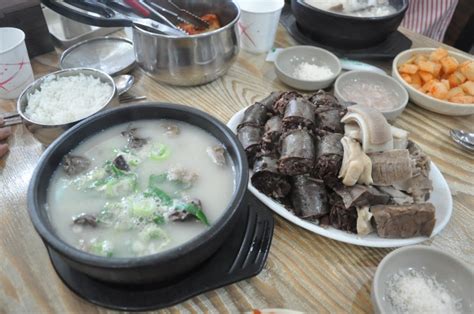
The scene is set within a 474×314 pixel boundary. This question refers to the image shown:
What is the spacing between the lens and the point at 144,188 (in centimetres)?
127

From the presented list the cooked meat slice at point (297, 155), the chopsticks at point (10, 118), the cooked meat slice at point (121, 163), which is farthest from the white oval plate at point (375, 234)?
the chopsticks at point (10, 118)

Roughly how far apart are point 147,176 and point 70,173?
0.81ft

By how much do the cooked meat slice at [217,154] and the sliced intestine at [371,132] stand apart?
476mm

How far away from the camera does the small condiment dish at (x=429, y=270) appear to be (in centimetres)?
114

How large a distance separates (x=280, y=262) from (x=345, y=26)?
1418 mm

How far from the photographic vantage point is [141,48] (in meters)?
1.90

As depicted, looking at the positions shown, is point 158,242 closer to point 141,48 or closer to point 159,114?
point 159,114

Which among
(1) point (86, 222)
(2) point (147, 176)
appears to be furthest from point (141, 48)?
(1) point (86, 222)

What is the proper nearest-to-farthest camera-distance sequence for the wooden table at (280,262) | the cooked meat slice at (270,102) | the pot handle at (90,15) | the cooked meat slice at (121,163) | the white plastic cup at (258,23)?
the wooden table at (280,262) → the cooked meat slice at (121,163) → the cooked meat slice at (270,102) → the pot handle at (90,15) → the white plastic cup at (258,23)

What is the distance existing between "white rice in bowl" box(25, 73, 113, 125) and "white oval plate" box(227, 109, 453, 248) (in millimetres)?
808

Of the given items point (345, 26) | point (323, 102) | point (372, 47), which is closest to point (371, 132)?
point (323, 102)

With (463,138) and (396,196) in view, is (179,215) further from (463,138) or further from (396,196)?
(463,138)

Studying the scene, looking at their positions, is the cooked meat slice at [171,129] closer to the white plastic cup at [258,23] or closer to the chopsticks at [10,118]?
the chopsticks at [10,118]

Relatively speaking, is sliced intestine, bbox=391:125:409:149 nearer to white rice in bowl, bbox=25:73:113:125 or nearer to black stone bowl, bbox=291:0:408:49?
black stone bowl, bbox=291:0:408:49
